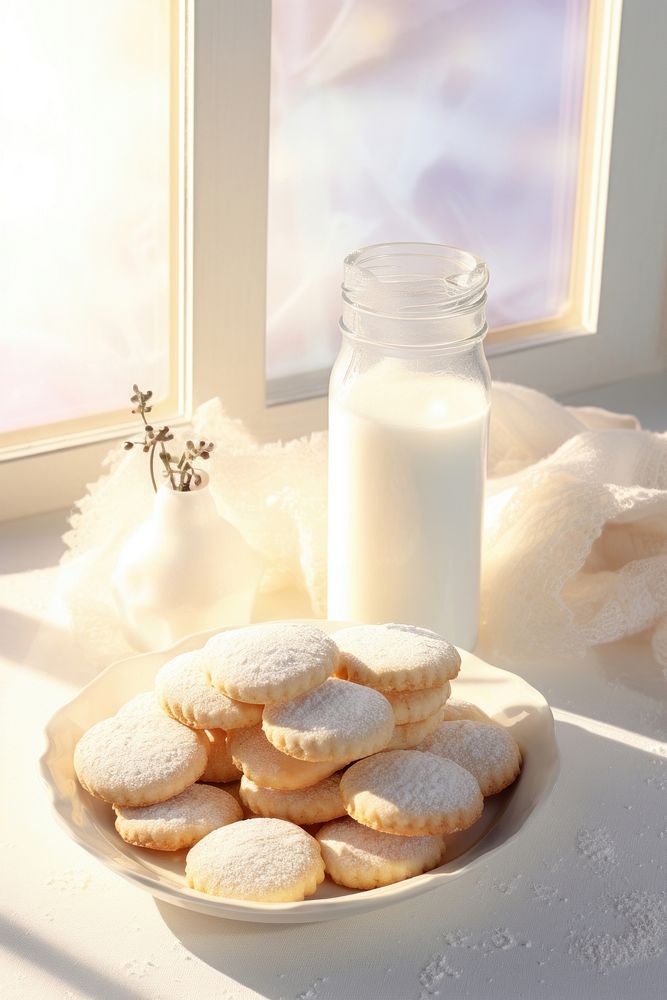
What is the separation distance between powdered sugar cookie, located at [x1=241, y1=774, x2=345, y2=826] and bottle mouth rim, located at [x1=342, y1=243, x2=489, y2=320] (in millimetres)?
335

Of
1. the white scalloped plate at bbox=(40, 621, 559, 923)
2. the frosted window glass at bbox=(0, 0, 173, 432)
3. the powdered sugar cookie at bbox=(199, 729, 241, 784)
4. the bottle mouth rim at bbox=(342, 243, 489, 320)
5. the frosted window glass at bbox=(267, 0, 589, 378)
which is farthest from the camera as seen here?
the frosted window glass at bbox=(267, 0, 589, 378)

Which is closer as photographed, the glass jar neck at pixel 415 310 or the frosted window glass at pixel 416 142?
the glass jar neck at pixel 415 310

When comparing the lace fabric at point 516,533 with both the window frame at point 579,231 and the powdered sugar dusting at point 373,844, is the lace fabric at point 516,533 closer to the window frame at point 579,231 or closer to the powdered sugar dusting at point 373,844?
the window frame at point 579,231

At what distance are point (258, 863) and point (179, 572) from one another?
0.31 metres

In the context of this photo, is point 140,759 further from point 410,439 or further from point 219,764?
point 410,439

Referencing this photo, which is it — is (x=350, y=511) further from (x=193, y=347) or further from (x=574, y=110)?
(x=574, y=110)

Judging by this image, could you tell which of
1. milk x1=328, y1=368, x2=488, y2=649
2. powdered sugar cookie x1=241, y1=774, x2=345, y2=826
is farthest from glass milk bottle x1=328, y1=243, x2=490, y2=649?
powdered sugar cookie x1=241, y1=774, x2=345, y2=826

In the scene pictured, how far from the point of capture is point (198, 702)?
753 mm

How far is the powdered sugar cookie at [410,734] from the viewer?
2.47 feet

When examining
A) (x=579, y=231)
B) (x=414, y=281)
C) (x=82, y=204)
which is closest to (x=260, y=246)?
(x=82, y=204)

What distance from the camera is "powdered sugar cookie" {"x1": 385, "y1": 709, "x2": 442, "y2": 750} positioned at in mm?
754

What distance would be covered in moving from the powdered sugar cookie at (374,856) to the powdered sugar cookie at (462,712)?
0.11m

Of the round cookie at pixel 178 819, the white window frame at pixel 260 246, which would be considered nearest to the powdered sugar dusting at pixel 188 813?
the round cookie at pixel 178 819

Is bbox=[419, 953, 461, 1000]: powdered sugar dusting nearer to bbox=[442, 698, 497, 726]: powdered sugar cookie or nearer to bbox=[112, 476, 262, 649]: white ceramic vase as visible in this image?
bbox=[442, 698, 497, 726]: powdered sugar cookie
